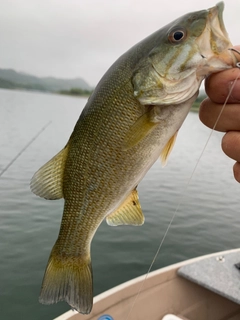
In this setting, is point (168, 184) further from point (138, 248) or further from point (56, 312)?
point (56, 312)

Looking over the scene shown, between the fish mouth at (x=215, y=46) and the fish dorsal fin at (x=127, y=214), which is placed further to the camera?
the fish dorsal fin at (x=127, y=214)

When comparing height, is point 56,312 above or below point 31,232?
above

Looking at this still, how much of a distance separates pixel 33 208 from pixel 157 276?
6.95 m

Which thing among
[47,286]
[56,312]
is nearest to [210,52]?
[47,286]

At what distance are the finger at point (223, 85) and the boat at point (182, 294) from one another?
142 inches

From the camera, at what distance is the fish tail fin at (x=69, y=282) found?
6.72ft

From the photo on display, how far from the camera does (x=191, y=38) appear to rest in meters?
1.73

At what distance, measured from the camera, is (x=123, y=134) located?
6.15ft

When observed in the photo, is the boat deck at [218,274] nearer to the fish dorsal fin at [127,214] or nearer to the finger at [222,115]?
the fish dorsal fin at [127,214]

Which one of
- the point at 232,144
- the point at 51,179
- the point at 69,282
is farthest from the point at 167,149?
the point at 69,282

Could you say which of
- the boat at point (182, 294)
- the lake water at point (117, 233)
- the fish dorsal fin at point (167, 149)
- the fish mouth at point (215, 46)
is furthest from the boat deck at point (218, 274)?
the fish mouth at point (215, 46)

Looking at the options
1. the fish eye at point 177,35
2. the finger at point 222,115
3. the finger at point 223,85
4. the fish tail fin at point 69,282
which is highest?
the fish eye at point 177,35

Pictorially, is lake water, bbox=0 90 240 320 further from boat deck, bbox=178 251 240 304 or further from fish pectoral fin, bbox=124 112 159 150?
fish pectoral fin, bbox=124 112 159 150

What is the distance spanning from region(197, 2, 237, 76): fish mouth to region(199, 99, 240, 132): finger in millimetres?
209
